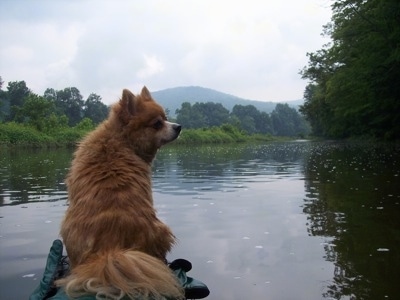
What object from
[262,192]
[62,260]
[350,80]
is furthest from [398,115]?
[62,260]

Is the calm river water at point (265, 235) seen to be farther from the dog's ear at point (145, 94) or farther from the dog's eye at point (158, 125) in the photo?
the dog's ear at point (145, 94)

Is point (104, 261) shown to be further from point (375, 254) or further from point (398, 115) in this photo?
point (398, 115)

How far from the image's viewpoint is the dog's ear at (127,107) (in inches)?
155

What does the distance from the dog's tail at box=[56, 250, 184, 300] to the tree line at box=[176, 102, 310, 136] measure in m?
143

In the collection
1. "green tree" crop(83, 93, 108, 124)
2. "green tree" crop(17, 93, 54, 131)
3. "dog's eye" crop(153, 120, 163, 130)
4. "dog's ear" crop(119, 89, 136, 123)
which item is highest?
"green tree" crop(83, 93, 108, 124)

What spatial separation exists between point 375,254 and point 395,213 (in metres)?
2.85

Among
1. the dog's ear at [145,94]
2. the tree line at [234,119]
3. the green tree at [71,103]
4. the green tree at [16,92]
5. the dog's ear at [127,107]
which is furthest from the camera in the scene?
the tree line at [234,119]

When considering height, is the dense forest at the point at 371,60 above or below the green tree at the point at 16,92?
below

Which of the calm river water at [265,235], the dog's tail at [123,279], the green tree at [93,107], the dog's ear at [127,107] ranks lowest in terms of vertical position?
the calm river water at [265,235]

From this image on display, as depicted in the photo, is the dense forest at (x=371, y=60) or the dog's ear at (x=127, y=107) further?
the dense forest at (x=371, y=60)

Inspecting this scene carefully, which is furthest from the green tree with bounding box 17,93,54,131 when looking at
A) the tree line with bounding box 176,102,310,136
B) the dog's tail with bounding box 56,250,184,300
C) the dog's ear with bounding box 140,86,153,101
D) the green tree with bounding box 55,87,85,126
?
the tree line with bounding box 176,102,310,136

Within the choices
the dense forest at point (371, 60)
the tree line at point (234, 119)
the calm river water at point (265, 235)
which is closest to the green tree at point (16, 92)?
the tree line at point (234, 119)

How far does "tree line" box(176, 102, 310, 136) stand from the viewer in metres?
156

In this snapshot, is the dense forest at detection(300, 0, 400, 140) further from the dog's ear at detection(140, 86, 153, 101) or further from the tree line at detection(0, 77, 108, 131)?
the tree line at detection(0, 77, 108, 131)
